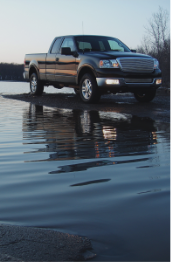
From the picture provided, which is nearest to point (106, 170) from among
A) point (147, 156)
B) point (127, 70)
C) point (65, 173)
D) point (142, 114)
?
point (65, 173)

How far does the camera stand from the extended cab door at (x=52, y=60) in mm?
12867

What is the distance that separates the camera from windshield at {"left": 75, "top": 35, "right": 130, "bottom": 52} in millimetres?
11836

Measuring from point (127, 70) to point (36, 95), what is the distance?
5.35m

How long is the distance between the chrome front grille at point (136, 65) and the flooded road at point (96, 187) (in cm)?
451

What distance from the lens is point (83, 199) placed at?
2824 millimetres

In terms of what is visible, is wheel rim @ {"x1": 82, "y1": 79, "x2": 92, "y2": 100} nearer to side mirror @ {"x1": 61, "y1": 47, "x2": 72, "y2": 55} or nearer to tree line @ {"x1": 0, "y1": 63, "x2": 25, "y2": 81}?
side mirror @ {"x1": 61, "y1": 47, "x2": 72, "y2": 55}

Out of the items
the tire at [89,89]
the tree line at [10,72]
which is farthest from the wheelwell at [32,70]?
the tree line at [10,72]

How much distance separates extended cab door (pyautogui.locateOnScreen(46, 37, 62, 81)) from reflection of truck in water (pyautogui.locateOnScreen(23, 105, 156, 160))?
414 centimetres

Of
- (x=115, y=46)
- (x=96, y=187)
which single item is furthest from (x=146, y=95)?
(x=96, y=187)

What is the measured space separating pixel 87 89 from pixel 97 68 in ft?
2.64

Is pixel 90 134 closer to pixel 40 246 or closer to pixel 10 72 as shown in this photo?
pixel 40 246

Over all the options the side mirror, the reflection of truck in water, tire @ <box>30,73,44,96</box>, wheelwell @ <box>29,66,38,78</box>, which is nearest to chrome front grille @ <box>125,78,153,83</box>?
the reflection of truck in water

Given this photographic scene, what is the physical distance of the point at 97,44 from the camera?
12.0 metres

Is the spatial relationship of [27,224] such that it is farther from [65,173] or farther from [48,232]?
[65,173]
